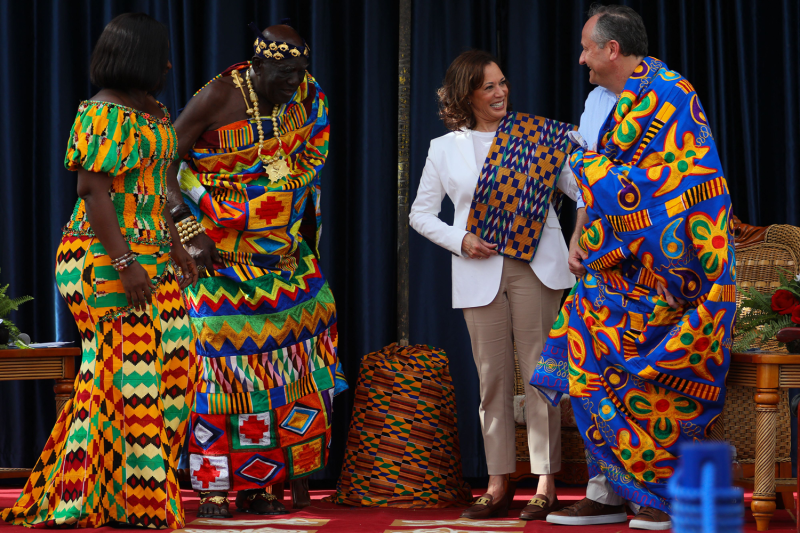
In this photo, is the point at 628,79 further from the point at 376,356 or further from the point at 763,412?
the point at 376,356

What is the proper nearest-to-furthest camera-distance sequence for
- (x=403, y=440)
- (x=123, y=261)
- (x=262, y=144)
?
(x=123, y=261) < (x=262, y=144) < (x=403, y=440)

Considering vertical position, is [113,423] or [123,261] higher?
[123,261]

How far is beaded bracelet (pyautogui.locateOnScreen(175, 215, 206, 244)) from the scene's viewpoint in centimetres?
304

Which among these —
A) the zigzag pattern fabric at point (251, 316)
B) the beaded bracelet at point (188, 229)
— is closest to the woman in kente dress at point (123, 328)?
the beaded bracelet at point (188, 229)

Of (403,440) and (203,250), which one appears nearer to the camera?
(203,250)

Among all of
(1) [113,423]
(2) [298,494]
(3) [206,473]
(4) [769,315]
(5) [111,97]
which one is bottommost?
(2) [298,494]

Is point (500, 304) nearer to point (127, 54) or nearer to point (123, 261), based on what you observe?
point (123, 261)

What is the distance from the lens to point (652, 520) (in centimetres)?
266

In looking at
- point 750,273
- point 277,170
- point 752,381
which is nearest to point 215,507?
point 277,170

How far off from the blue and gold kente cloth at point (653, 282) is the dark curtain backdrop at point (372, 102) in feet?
4.23

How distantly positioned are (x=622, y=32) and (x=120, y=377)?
192 centimetres

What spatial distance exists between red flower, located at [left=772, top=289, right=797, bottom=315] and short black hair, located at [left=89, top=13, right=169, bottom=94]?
219 centimetres

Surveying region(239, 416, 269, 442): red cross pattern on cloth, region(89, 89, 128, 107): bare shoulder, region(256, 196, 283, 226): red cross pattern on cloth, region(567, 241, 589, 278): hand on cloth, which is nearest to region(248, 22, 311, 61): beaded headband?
region(256, 196, 283, 226): red cross pattern on cloth

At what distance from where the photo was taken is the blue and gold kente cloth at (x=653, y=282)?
2605 mm
